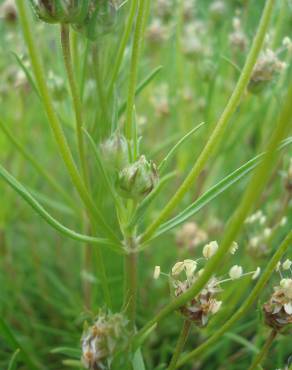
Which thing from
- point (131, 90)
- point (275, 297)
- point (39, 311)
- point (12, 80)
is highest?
point (131, 90)

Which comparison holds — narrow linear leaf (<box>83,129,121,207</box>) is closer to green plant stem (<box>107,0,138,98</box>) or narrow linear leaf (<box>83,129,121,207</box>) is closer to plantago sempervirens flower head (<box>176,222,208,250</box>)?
green plant stem (<box>107,0,138,98</box>)

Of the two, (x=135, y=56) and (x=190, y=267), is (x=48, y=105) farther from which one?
(x=190, y=267)

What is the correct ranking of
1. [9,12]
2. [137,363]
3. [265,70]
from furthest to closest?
[9,12], [265,70], [137,363]

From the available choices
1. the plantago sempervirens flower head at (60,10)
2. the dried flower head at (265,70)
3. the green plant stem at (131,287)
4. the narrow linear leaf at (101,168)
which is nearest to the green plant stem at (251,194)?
the green plant stem at (131,287)

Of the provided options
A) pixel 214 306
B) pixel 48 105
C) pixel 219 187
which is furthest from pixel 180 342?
pixel 48 105

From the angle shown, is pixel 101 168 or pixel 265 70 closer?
pixel 101 168

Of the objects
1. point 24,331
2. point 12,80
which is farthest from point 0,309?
point 12,80

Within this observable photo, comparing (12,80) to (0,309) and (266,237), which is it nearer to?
(0,309)
